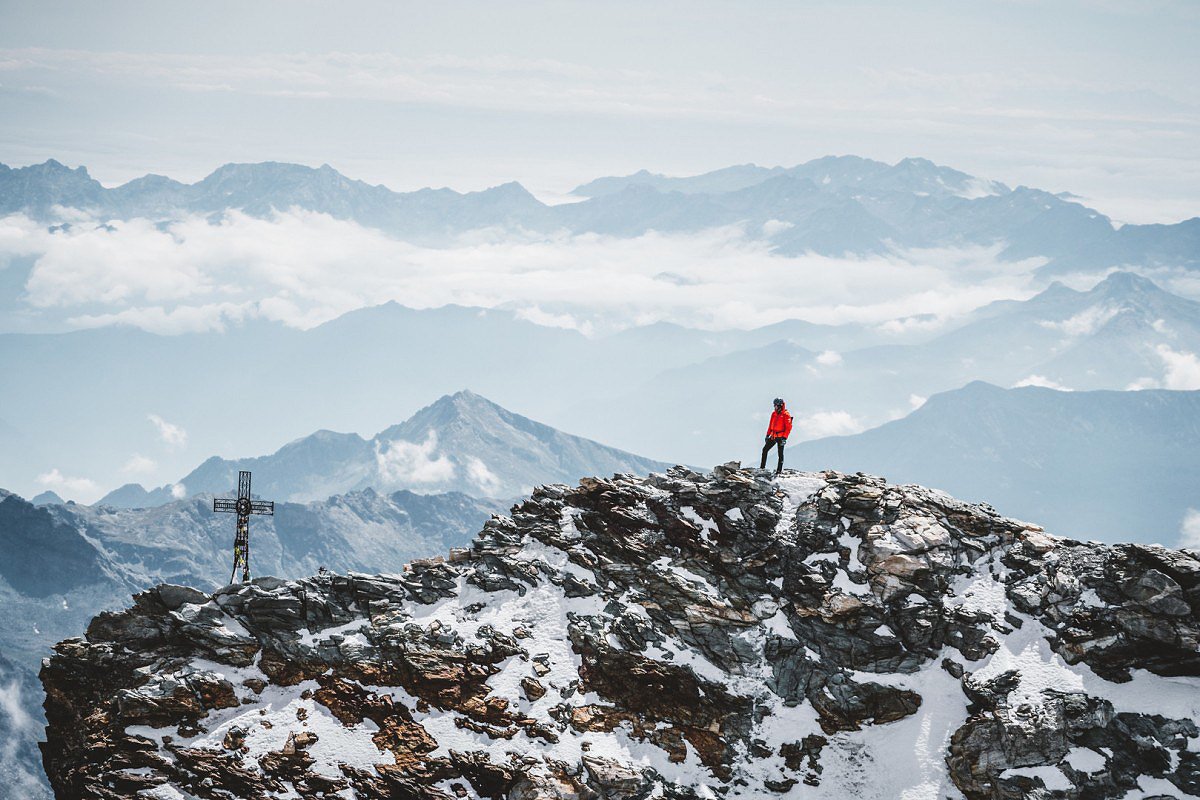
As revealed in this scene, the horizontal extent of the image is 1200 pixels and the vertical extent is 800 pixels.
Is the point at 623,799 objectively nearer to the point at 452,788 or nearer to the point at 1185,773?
the point at 452,788

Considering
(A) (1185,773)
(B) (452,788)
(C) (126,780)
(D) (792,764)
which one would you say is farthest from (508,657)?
(A) (1185,773)

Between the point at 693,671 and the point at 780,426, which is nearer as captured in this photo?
the point at 693,671

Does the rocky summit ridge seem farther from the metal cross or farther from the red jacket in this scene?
the metal cross

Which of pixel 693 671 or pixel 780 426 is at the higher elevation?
pixel 780 426

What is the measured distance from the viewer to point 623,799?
162 feet

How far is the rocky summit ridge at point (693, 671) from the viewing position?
49781 millimetres

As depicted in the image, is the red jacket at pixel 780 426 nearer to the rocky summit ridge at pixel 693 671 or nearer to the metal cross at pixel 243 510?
the rocky summit ridge at pixel 693 671

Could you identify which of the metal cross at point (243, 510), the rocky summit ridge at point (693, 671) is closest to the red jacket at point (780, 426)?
the rocky summit ridge at point (693, 671)

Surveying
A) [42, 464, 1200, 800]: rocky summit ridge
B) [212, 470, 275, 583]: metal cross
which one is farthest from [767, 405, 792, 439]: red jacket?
[212, 470, 275, 583]: metal cross

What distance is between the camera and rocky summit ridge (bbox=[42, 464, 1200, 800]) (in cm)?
4978

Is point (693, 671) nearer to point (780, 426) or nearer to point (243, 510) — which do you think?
point (780, 426)

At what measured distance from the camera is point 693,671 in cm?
5475

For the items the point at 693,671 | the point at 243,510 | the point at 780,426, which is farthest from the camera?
the point at 243,510

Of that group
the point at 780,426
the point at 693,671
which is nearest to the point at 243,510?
the point at 693,671
